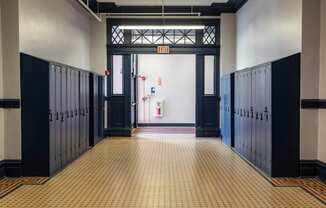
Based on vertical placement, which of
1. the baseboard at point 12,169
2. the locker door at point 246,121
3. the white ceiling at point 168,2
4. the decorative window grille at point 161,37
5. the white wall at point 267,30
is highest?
the white ceiling at point 168,2

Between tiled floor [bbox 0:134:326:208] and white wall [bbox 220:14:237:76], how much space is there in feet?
11.8

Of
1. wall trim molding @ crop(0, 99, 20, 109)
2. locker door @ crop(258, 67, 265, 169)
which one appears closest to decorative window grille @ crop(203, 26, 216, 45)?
Result: locker door @ crop(258, 67, 265, 169)

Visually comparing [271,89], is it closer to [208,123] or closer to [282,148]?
[282,148]

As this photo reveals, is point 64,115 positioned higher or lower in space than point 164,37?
lower

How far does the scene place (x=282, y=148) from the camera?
6.24 m

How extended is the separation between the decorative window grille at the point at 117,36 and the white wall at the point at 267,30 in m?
3.50

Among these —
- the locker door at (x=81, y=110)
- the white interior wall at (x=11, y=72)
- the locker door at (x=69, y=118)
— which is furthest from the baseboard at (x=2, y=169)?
the locker door at (x=81, y=110)

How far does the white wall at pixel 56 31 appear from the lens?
263 inches

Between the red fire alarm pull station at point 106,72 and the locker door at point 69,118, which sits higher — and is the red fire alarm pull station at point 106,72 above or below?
above

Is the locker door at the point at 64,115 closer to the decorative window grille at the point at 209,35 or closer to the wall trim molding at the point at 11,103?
the wall trim molding at the point at 11,103

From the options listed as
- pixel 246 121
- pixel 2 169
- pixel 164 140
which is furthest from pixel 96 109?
pixel 2 169

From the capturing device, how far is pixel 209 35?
12.0 m

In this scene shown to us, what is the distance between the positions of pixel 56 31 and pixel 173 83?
7.51 meters

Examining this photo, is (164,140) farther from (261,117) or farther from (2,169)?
(2,169)
